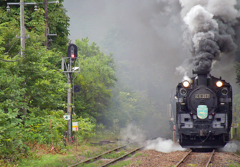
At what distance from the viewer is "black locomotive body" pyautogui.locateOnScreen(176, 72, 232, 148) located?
14.9 meters

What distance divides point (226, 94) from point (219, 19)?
210 inches

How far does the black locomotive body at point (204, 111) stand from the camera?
587 inches

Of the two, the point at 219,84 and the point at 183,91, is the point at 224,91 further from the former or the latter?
the point at 183,91

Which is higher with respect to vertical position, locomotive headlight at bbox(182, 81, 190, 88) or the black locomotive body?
locomotive headlight at bbox(182, 81, 190, 88)

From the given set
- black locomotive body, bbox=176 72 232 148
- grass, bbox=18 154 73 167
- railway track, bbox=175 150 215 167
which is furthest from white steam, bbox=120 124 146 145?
grass, bbox=18 154 73 167

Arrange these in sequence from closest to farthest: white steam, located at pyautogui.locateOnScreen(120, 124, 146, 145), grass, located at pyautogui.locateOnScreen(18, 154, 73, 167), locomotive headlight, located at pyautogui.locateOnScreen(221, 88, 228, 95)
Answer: grass, located at pyautogui.locateOnScreen(18, 154, 73, 167)
locomotive headlight, located at pyautogui.locateOnScreen(221, 88, 228, 95)
white steam, located at pyautogui.locateOnScreen(120, 124, 146, 145)

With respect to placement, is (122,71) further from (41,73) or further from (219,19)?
(41,73)

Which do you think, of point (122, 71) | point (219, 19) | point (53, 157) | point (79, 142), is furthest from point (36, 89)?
point (122, 71)

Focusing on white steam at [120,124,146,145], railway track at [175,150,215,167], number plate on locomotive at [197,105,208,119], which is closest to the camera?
railway track at [175,150,215,167]

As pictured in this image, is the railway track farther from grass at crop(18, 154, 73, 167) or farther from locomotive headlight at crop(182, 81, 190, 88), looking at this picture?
grass at crop(18, 154, 73, 167)

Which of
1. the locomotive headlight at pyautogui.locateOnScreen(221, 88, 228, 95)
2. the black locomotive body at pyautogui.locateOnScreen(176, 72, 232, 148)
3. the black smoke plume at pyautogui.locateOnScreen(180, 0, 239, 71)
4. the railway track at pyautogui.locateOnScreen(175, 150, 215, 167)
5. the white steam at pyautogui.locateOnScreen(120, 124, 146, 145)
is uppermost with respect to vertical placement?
the black smoke plume at pyautogui.locateOnScreen(180, 0, 239, 71)

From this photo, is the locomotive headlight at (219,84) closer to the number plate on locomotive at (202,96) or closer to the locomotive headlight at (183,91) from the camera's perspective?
the number plate on locomotive at (202,96)

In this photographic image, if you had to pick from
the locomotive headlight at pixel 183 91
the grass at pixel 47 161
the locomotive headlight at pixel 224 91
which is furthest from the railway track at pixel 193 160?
the grass at pixel 47 161

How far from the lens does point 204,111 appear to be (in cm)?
1491
